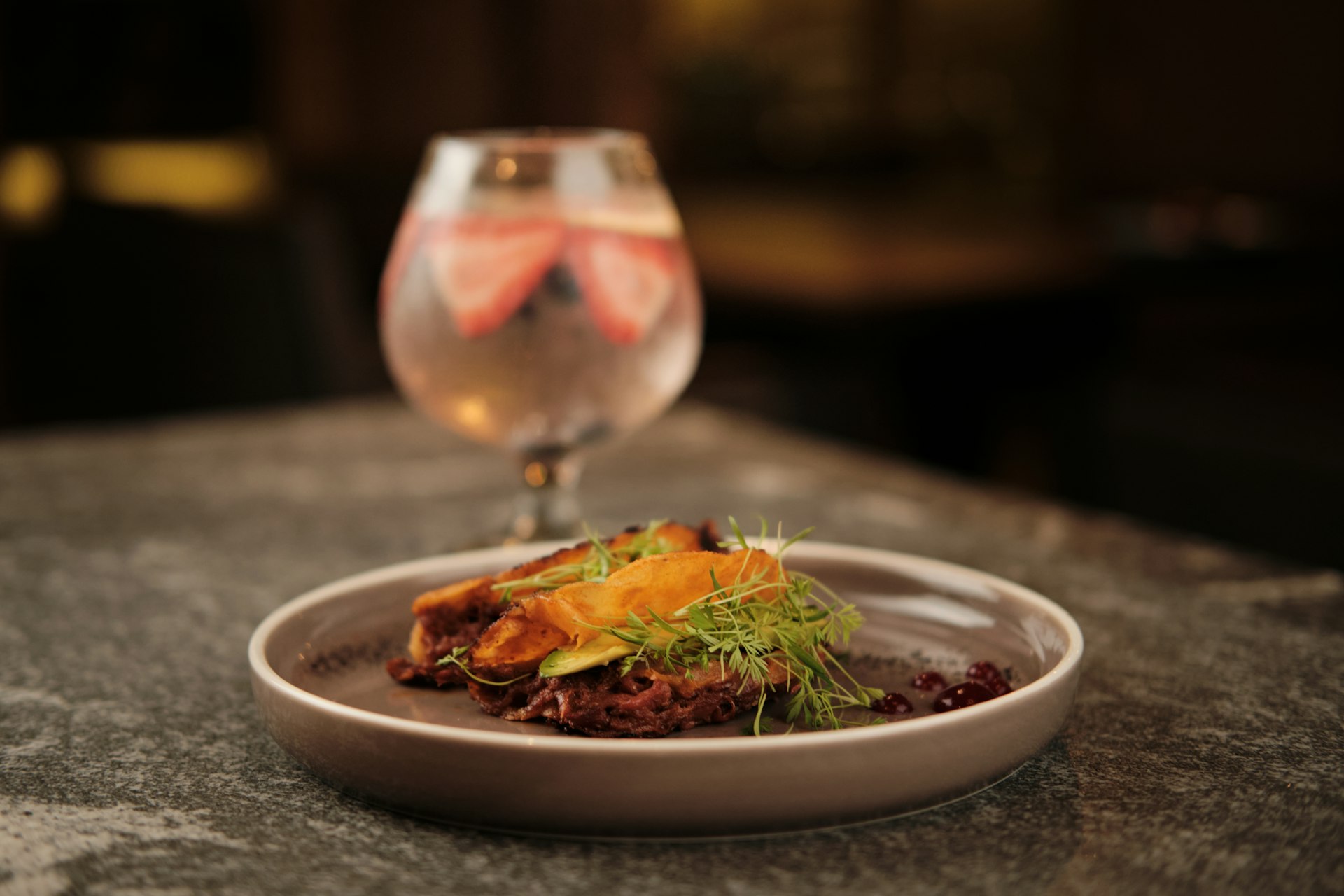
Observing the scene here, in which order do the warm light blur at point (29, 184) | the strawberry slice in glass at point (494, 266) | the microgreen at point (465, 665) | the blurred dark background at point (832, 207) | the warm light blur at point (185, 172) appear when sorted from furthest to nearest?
the warm light blur at point (185, 172)
the warm light blur at point (29, 184)
the blurred dark background at point (832, 207)
the strawberry slice in glass at point (494, 266)
the microgreen at point (465, 665)

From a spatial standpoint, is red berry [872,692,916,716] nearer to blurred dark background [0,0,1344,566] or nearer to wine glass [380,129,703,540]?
wine glass [380,129,703,540]

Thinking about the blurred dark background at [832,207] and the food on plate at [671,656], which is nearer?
the food on plate at [671,656]

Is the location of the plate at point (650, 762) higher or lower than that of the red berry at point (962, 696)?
higher

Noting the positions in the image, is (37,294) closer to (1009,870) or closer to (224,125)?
(224,125)

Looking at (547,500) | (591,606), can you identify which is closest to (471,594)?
(591,606)

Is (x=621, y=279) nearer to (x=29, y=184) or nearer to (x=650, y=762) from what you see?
(x=650, y=762)

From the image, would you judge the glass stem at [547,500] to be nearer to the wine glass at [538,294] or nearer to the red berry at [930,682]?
the wine glass at [538,294]

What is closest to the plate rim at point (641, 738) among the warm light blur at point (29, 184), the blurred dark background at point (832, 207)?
the blurred dark background at point (832, 207)

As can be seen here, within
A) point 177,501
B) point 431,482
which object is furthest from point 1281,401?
point 177,501
